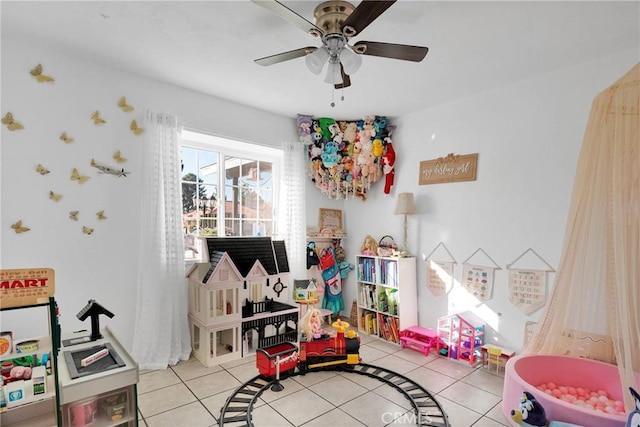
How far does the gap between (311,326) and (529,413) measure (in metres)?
1.61

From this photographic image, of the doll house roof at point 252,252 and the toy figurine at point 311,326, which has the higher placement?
the doll house roof at point 252,252

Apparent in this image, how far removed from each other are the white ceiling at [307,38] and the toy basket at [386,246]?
1.67 m

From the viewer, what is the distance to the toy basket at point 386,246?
3.62m

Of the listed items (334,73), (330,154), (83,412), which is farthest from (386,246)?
(83,412)

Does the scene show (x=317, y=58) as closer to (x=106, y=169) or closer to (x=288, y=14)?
(x=288, y=14)

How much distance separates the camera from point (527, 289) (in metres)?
2.77

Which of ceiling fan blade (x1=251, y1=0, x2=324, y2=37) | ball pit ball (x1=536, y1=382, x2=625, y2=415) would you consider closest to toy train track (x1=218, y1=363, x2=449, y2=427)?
ball pit ball (x1=536, y1=382, x2=625, y2=415)

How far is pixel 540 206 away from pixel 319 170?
231cm

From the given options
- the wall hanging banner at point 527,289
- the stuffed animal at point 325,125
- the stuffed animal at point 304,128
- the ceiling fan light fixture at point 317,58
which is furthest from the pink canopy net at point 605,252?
the stuffed animal at point 304,128

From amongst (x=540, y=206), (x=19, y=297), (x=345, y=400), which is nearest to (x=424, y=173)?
(x=540, y=206)

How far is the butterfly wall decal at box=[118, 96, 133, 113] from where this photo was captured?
9.02 ft

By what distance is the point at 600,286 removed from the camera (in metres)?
2.07

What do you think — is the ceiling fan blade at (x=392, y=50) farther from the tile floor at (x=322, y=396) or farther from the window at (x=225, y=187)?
the tile floor at (x=322, y=396)

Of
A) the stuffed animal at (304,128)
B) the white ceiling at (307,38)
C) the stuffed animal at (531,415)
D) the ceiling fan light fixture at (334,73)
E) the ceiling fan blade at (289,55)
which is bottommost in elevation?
the stuffed animal at (531,415)
